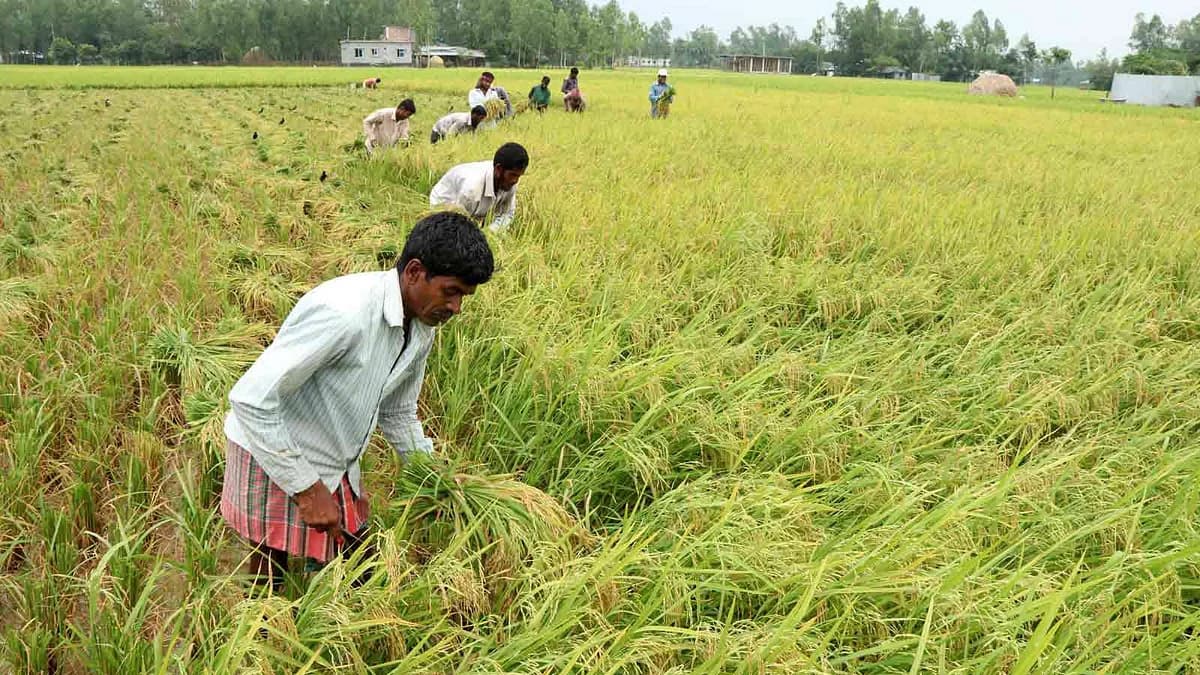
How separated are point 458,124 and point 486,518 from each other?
22.5ft

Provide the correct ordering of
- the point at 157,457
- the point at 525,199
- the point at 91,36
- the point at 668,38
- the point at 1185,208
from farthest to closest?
the point at 668,38
the point at 91,36
the point at 1185,208
the point at 525,199
the point at 157,457

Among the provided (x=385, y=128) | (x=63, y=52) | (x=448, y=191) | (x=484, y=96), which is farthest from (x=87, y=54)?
(x=448, y=191)

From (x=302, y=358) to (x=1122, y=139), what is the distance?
13.2 meters

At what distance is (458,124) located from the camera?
8.01 metres

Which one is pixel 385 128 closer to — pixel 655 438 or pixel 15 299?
pixel 15 299

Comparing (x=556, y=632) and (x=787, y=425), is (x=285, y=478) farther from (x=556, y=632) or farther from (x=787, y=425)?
(x=787, y=425)

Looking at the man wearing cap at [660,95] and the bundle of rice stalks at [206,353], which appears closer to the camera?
the bundle of rice stalks at [206,353]

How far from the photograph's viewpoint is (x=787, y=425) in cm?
243

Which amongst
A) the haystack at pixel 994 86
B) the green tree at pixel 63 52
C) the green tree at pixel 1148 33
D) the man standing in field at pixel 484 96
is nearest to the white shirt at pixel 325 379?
the man standing in field at pixel 484 96

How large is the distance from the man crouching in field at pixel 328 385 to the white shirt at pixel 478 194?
96.9 inches

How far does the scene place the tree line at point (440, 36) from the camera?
56188 millimetres

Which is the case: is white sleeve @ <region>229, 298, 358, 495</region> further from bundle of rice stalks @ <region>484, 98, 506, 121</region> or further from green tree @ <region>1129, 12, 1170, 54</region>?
green tree @ <region>1129, 12, 1170, 54</region>

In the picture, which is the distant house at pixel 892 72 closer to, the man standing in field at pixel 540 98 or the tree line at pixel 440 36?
the tree line at pixel 440 36

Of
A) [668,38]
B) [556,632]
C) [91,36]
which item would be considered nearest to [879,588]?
[556,632]
